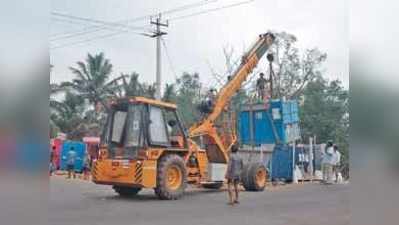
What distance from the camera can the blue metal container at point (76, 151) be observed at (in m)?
4.42

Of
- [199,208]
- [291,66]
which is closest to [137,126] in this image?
[199,208]

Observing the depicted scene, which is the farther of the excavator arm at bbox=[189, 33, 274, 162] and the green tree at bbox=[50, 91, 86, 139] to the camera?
the excavator arm at bbox=[189, 33, 274, 162]

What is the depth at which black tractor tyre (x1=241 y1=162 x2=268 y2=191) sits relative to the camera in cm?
515

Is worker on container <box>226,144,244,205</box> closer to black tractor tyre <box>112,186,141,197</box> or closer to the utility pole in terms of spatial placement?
black tractor tyre <box>112,186,141,197</box>

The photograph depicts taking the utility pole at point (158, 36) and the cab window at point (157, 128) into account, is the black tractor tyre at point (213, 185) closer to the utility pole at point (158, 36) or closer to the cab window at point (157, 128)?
the cab window at point (157, 128)

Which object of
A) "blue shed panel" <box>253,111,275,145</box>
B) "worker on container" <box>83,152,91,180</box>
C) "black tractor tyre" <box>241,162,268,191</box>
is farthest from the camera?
"blue shed panel" <box>253,111,275,145</box>

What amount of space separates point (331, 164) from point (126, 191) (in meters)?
2.05

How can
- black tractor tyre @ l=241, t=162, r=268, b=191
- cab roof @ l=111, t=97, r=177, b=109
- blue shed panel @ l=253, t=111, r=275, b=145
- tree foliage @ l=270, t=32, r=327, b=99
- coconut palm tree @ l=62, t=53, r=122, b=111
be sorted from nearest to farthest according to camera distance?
1. coconut palm tree @ l=62, t=53, r=122, b=111
2. tree foliage @ l=270, t=32, r=327, b=99
3. cab roof @ l=111, t=97, r=177, b=109
4. black tractor tyre @ l=241, t=162, r=268, b=191
5. blue shed panel @ l=253, t=111, r=275, b=145

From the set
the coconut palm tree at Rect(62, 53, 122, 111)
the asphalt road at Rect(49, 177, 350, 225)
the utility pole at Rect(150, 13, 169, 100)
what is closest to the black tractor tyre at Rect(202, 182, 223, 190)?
the asphalt road at Rect(49, 177, 350, 225)

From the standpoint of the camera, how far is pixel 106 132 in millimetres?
4840

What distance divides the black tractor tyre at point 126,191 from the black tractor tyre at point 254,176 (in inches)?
44.1

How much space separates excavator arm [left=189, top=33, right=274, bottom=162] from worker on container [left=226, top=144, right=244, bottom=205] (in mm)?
296
